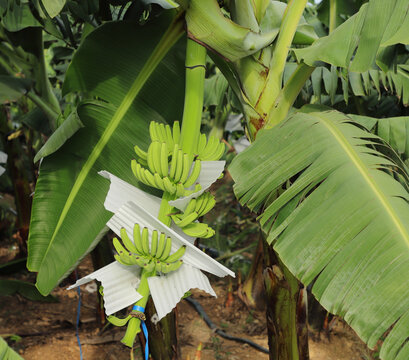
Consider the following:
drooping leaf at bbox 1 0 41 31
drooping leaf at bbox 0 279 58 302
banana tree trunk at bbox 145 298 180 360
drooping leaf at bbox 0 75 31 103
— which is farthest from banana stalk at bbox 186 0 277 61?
drooping leaf at bbox 0 279 58 302

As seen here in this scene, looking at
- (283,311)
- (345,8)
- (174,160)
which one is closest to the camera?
(174,160)

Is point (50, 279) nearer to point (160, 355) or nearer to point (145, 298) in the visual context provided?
point (145, 298)

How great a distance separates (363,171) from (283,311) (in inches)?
17.4

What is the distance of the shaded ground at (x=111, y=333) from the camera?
2.05 meters

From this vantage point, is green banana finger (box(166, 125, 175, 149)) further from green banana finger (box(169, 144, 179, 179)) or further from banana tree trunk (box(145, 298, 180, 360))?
banana tree trunk (box(145, 298, 180, 360))

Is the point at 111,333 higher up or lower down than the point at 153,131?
lower down

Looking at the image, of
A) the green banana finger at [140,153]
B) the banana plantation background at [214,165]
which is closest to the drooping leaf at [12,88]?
the banana plantation background at [214,165]

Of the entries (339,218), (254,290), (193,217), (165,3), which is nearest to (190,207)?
(193,217)

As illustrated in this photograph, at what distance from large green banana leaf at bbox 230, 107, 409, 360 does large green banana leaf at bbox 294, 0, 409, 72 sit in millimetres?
167

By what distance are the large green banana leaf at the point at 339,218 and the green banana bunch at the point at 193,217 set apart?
0.26 ft

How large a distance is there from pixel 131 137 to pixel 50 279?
407 mm

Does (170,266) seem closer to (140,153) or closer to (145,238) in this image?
(145,238)

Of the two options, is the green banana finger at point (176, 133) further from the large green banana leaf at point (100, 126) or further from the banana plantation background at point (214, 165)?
the large green banana leaf at point (100, 126)

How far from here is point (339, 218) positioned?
79 cm
